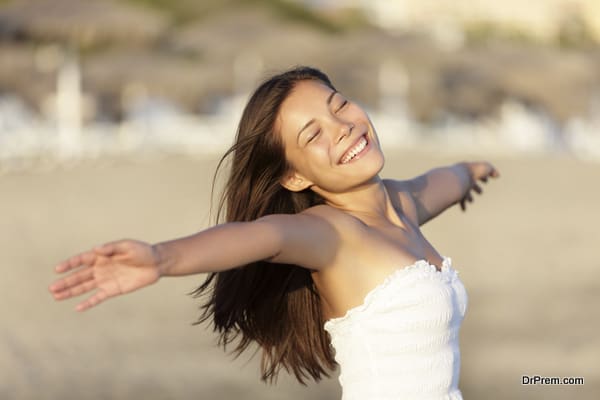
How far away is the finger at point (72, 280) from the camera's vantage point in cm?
171

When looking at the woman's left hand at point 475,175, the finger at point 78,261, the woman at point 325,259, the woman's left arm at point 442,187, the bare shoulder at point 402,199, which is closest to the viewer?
the finger at point 78,261

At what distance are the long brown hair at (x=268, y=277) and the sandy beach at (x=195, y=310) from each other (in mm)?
2701

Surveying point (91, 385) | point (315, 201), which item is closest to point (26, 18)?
point (91, 385)

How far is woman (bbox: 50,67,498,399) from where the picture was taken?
2.10m

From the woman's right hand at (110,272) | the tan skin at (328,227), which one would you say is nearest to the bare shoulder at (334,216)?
the tan skin at (328,227)

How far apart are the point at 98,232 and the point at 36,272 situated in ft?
6.69

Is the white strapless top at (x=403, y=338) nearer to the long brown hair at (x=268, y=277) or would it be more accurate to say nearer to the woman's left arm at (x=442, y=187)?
the long brown hair at (x=268, y=277)

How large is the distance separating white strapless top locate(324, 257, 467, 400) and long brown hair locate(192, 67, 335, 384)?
24cm

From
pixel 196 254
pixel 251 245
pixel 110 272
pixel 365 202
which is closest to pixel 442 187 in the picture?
pixel 365 202

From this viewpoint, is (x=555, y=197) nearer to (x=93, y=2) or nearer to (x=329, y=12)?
(x=93, y=2)

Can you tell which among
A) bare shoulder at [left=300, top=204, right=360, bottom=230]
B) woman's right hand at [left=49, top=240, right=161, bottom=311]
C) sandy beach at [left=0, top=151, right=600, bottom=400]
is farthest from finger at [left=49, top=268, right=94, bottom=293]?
sandy beach at [left=0, top=151, right=600, bottom=400]

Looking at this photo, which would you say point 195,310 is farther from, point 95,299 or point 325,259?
point 95,299

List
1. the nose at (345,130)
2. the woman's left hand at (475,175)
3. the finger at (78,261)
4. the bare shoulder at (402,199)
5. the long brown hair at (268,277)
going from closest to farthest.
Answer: the finger at (78,261) → the nose at (345,130) → the long brown hair at (268,277) → the bare shoulder at (402,199) → the woman's left hand at (475,175)

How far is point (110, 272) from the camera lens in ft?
5.74
